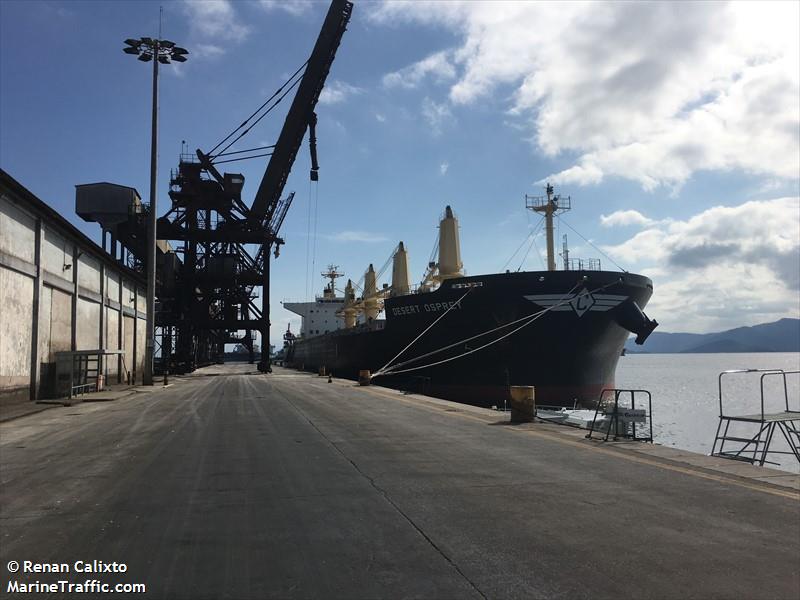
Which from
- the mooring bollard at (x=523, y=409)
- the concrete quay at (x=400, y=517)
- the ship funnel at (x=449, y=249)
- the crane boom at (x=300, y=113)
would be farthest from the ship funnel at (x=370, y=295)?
the concrete quay at (x=400, y=517)

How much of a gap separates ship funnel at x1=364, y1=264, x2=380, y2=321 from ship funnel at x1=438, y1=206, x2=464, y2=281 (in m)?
16.7

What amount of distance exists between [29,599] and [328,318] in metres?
66.4

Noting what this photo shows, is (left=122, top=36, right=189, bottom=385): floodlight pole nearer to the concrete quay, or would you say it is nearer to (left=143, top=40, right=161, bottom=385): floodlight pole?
(left=143, top=40, right=161, bottom=385): floodlight pole

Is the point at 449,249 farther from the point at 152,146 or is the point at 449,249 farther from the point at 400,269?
the point at 152,146

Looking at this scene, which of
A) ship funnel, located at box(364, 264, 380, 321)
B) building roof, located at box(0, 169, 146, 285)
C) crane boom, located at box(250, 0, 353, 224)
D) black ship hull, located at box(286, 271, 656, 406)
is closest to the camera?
building roof, located at box(0, 169, 146, 285)

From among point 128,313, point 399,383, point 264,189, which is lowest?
point 399,383

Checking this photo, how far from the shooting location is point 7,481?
7184mm

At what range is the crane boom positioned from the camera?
125 feet

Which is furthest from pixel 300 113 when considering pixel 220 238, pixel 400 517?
pixel 400 517

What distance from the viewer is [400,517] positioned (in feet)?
17.8

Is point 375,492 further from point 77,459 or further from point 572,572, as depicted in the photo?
point 77,459

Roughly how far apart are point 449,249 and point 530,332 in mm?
8436

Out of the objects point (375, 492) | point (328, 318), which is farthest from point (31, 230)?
point (328, 318)

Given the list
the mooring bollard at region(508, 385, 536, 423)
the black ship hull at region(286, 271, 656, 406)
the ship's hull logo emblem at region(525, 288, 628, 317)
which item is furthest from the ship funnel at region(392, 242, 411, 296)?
the mooring bollard at region(508, 385, 536, 423)
